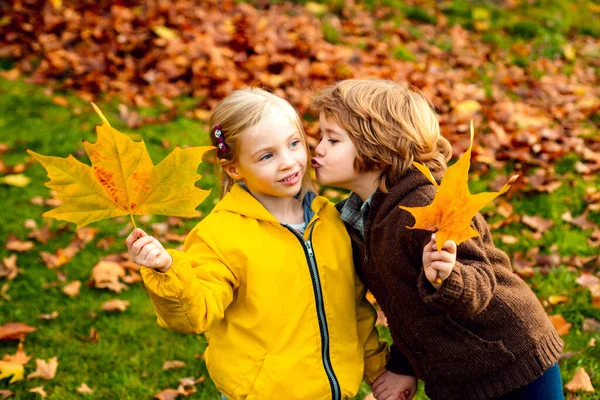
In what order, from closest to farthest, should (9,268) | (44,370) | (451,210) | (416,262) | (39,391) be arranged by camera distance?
1. (451,210)
2. (416,262)
3. (39,391)
4. (44,370)
5. (9,268)

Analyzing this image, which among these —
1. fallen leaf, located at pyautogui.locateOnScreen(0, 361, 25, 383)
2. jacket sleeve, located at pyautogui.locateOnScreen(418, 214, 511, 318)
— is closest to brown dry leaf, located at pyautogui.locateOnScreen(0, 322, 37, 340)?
fallen leaf, located at pyautogui.locateOnScreen(0, 361, 25, 383)

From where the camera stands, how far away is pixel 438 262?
1.64 meters

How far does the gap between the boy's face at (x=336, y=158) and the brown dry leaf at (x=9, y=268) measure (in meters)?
2.40

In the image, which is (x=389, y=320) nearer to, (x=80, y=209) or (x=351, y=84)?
(x=351, y=84)

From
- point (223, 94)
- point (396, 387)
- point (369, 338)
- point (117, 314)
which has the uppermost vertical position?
point (369, 338)

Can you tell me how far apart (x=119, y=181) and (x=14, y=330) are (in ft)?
6.54

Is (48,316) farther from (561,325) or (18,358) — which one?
(561,325)

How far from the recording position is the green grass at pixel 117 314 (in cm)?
298

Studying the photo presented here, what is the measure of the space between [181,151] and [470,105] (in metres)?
4.14

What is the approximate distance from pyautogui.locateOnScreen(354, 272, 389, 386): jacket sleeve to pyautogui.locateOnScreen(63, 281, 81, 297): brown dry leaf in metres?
1.99

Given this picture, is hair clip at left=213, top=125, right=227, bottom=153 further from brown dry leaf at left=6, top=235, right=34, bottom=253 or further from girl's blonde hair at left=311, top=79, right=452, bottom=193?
brown dry leaf at left=6, top=235, right=34, bottom=253

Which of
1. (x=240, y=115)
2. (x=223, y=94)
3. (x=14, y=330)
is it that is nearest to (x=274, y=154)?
(x=240, y=115)

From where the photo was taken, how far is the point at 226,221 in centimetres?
209

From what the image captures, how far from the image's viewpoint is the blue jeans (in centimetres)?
210
